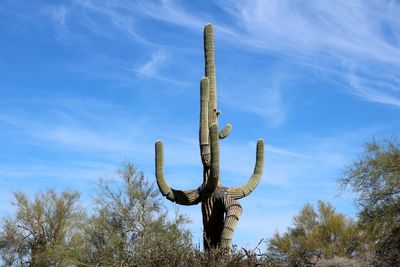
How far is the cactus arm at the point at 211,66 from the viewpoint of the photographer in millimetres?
16750

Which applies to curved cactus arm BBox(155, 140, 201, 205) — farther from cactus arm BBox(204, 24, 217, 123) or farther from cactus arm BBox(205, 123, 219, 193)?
cactus arm BBox(204, 24, 217, 123)

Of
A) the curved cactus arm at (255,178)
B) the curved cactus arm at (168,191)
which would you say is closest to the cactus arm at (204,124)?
the curved cactus arm at (168,191)

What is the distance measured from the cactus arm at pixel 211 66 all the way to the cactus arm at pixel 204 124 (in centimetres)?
68

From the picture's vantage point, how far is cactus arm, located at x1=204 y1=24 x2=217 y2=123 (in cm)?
1675

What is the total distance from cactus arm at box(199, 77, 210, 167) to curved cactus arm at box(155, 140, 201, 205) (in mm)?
904

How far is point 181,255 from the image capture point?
375 inches

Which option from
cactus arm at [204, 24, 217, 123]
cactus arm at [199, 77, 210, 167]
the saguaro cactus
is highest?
cactus arm at [204, 24, 217, 123]

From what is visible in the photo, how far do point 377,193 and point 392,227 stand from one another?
1.37m

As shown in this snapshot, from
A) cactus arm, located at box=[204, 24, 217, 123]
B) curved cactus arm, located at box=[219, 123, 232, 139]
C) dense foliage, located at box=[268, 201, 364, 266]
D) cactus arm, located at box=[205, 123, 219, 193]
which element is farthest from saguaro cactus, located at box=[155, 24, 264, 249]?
dense foliage, located at box=[268, 201, 364, 266]

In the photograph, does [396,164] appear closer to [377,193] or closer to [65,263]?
[377,193]

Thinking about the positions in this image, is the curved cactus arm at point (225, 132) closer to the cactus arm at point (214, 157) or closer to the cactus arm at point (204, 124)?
the cactus arm at point (204, 124)

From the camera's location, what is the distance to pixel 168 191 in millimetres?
15734

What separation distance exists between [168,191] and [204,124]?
203 cm

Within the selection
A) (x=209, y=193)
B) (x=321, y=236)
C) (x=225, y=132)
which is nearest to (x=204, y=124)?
(x=225, y=132)
